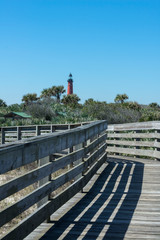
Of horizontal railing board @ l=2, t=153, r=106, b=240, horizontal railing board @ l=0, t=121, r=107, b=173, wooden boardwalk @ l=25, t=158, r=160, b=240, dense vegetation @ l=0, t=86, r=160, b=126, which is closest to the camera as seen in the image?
horizontal railing board @ l=0, t=121, r=107, b=173

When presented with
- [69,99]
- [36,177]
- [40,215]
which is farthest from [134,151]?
[69,99]

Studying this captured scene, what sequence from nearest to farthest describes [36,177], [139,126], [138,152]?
[36,177] → [139,126] → [138,152]

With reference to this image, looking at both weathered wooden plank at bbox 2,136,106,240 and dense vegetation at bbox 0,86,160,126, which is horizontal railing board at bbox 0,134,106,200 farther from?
dense vegetation at bbox 0,86,160,126

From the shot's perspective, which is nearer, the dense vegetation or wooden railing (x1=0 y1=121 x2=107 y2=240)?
wooden railing (x1=0 y1=121 x2=107 y2=240)

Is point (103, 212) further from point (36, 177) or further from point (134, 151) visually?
point (134, 151)

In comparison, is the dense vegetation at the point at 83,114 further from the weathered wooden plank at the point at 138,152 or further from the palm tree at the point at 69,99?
the palm tree at the point at 69,99

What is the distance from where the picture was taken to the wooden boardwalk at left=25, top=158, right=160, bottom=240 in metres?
4.91

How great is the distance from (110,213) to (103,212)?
0.39 feet

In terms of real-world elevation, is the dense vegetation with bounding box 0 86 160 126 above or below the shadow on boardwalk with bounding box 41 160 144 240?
above

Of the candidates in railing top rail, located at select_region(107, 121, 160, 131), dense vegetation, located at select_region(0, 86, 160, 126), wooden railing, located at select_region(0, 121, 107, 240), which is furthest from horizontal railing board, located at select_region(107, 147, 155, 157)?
dense vegetation, located at select_region(0, 86, 160, 126)

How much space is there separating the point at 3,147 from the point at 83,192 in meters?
3.88

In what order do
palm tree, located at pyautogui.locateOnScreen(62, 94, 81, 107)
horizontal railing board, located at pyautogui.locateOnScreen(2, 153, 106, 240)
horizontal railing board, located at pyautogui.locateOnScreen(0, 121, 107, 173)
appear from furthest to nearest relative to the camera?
palm tree, located at pyautogui.locateOnScreen(62, 94, 81, 107) < horizontal railing board, located at pyautogui.locateOnScreen(2, 153, 106, 240) < horizontal railing board, located at pyautogui.locateOnScreen(0, 121, 107, 173)

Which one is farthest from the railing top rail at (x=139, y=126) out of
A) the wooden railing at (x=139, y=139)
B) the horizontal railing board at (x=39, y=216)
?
the horizontal railing board at (x=39, y=216)

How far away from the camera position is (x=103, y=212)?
6.01 meters
